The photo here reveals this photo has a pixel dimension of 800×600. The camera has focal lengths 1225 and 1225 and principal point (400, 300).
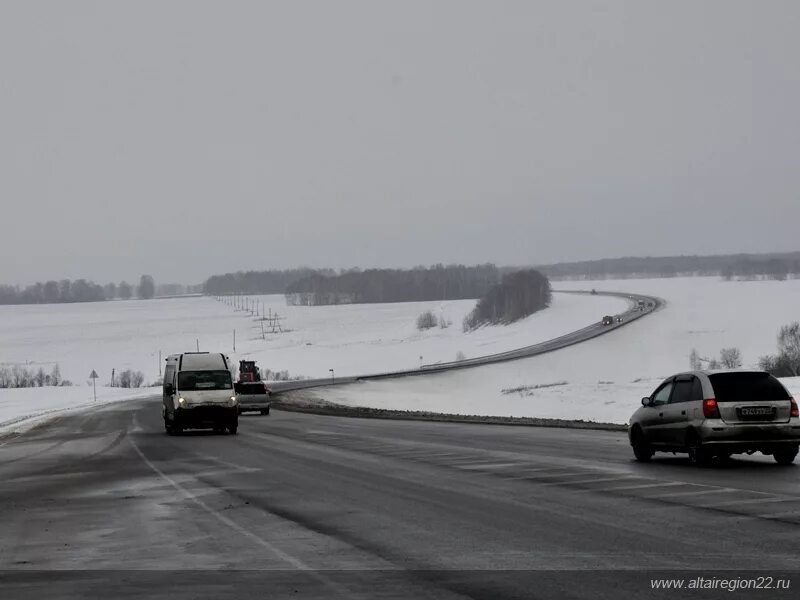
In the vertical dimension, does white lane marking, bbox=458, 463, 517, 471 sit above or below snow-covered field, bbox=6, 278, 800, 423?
below

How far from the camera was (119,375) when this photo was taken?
5635 inches

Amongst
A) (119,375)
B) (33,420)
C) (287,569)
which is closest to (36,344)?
(119,375)

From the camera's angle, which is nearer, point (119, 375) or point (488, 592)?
point (488, 592)

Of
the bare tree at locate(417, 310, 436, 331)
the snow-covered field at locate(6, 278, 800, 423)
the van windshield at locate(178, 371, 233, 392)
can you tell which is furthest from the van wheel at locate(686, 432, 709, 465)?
the bare tree at locate(417, 310, 436, 331)

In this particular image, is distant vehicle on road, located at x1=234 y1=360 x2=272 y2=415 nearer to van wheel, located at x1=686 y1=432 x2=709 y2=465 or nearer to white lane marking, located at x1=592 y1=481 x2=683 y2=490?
van wheel, located at x1=686 y1=432 x2=709 y2=465

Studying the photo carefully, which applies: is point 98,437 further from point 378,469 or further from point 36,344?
point 36,344

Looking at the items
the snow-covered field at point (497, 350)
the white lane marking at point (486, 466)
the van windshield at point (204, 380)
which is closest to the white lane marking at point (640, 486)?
the white lane marking at point (486, 466)

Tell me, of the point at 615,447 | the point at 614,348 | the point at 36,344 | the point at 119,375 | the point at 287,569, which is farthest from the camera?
the point at 36,344

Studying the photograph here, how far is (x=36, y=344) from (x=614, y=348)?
97.5 m

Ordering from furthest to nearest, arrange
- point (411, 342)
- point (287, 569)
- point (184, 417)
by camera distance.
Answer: point (411, 342)
point (184, 417)
point (287, 569)

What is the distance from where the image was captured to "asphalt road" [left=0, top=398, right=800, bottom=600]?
10438 millimetres

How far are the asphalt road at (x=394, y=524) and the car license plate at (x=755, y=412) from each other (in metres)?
0.94

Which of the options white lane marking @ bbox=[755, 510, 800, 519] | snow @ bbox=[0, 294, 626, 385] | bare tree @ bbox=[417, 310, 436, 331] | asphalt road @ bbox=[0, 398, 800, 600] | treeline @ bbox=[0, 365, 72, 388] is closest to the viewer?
asphalt road @ bbox=[0, 398, 800, 600]

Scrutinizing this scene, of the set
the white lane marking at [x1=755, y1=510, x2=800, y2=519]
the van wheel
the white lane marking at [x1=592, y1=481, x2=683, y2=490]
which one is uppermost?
the van wheel
